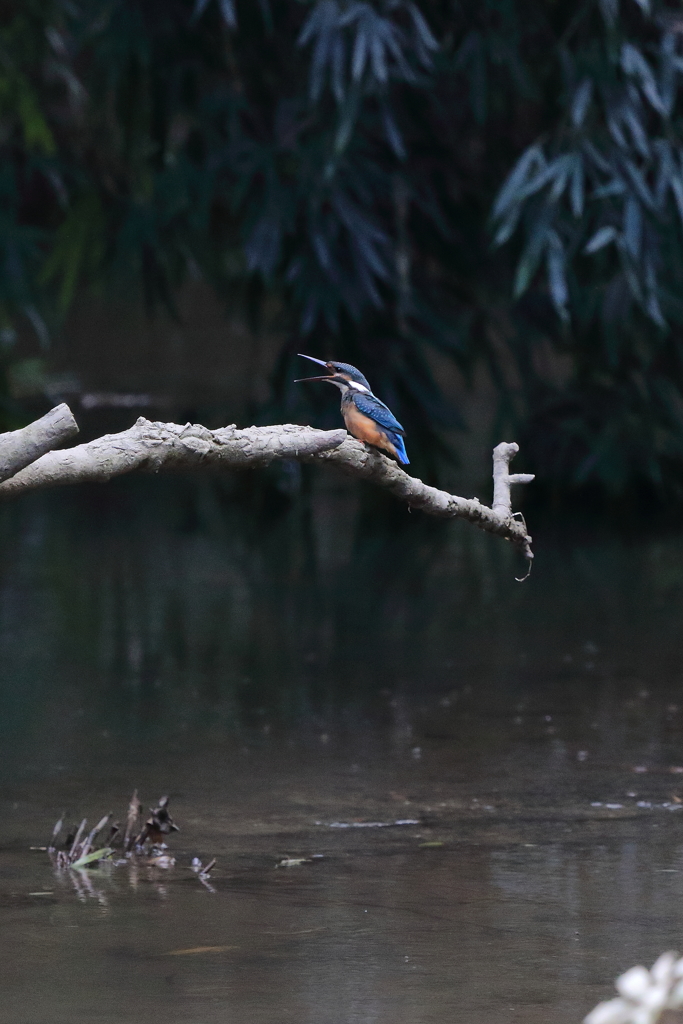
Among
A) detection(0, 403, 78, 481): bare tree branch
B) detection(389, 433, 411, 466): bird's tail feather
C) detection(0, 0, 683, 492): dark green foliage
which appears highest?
detection(0, 0, 683, 492): dark green foliage

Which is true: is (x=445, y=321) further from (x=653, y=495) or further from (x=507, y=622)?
(x=507, y=622)

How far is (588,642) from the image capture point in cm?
998

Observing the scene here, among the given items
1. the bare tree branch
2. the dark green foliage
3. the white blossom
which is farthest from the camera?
the dark green foliage

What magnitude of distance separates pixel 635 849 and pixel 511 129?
9.46 metres

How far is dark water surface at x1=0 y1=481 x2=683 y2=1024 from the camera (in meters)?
4.77

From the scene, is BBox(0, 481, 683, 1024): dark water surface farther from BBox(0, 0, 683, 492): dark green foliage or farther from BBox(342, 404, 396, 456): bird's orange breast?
BBox(0, 0, 683, 492): dark green foliage

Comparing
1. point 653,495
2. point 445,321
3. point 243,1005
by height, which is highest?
point 445,321

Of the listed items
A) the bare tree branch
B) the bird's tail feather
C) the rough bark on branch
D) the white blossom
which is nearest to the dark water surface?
the rough bark on branch

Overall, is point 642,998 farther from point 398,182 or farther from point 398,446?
point 398,182

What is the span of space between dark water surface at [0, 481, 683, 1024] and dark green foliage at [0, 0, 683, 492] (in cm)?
198

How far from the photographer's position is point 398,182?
13.7 meters

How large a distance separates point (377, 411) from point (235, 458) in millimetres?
606

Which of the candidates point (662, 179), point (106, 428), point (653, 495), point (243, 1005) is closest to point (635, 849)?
point (243, 1005)

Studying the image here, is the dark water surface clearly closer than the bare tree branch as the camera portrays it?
No
